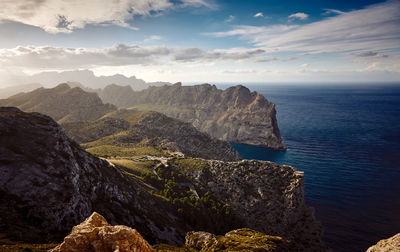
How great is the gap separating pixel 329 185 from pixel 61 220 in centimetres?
13131

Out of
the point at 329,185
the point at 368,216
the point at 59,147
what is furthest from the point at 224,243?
the point at 329,185

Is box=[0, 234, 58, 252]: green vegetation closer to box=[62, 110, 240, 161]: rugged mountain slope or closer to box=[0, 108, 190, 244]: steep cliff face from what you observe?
box=[0, 108, 190, 244]: steep cliff face

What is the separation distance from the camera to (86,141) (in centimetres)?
15438

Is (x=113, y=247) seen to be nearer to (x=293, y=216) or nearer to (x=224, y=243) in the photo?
(x=224, y=243)

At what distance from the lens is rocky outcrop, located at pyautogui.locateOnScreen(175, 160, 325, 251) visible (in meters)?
80.6

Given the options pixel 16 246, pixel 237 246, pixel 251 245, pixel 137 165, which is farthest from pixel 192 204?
pixel 16 246

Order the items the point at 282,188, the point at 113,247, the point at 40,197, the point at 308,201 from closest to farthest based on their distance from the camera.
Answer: the point at 113,247
the point at 40,197
the point at 282,188
the point at 308,201

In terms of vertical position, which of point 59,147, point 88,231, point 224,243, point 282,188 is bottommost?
point 282,188

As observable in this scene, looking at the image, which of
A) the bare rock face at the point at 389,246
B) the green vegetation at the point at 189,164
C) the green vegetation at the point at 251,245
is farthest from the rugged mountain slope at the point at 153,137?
the bare rock face at the point at 389,246

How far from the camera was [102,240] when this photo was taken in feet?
62.5

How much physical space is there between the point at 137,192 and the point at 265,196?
57.0 metres

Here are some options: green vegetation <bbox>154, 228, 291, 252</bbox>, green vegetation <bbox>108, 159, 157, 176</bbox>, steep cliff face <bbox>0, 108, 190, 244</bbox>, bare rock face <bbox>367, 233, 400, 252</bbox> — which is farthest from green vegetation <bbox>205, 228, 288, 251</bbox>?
green vegetation <bbox>108, 159, 157, 176</bbox>

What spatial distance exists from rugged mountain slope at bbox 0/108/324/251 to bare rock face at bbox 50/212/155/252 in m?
13.6

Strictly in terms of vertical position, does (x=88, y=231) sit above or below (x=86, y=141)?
above
